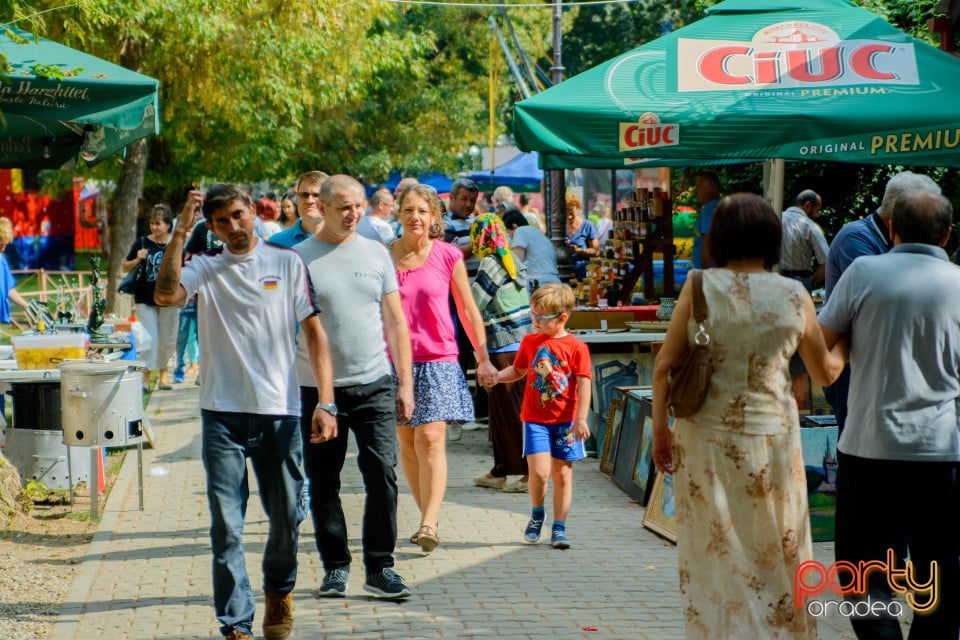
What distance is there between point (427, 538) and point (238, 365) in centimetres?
207

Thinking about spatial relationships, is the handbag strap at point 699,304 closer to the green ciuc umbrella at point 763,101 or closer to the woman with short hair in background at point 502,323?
the green ciuc umbrella at point 763,101

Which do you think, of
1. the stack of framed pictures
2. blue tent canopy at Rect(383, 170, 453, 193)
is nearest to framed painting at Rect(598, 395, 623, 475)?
the stack of framed pictures

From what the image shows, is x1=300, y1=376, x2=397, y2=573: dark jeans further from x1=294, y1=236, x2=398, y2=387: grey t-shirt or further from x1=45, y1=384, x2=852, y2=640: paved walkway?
x1=45, y1=384, x2=852, y2=640: paved walkway

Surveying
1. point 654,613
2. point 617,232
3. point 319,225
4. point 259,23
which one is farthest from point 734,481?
point 259,23

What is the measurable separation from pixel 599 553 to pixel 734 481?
2.96 metres

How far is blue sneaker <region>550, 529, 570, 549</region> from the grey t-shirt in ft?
5.96

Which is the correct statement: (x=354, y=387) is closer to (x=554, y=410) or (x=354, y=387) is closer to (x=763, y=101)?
(x=554, y=410)

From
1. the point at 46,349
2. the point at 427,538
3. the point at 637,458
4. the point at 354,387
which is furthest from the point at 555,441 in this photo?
the point at 46,349

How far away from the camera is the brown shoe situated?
540cm

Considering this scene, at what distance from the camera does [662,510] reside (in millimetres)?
7605

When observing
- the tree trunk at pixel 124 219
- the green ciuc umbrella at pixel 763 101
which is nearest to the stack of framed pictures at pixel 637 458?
the green ciuc umbrella at pixel 763 101

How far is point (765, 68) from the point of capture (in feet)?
24.6

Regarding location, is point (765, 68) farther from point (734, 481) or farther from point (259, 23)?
point (259, 23)

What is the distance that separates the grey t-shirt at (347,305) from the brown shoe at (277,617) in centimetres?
105
